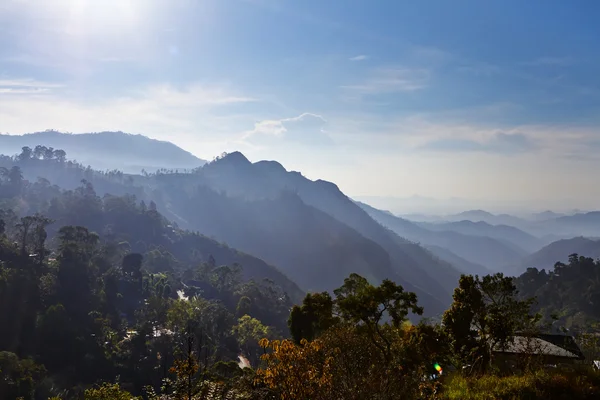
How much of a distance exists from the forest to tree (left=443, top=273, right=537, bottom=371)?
0.07 metres

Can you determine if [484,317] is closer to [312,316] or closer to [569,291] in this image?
[312,316]

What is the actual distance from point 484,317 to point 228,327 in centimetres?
5340

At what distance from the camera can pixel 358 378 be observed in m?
8.02

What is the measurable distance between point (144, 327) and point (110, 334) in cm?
477

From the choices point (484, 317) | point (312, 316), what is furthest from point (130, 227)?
point (484, 317)

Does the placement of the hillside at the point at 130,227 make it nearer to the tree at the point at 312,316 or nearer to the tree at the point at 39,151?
the tree at the point at 39,151

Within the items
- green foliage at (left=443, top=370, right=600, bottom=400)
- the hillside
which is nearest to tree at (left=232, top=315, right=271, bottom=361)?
green foliage at (left=443, top=370, right=600, bottom=400)

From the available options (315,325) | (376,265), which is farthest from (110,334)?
(376,265)

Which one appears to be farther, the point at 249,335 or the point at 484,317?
the point at 249,335

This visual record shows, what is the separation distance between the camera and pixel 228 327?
211 ft

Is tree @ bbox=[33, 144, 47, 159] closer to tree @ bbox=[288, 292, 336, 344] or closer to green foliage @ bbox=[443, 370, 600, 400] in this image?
tree @ bbox=[288, 292, 336, 344]

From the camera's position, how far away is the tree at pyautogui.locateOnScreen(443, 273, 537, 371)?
16172 mm

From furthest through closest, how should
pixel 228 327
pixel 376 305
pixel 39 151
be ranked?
pixel 39 151
pixel 228 327
pixel 376 305

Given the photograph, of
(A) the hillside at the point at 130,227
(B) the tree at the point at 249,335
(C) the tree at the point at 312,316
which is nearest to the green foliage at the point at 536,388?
(C) the tree at the point at 312,316
